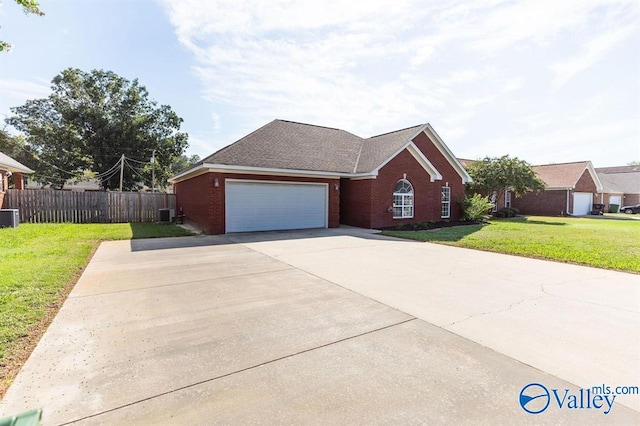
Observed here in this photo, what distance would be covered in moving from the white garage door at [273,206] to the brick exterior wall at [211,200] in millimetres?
242

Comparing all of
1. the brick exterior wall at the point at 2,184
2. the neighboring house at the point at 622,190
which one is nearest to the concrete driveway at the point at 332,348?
the brick exterior wall at the point at 2,184

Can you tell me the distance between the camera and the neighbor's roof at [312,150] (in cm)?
1365

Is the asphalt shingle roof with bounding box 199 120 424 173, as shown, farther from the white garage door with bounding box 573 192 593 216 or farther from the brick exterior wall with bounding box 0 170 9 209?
the white garage door with bounding box 573 192 593 216

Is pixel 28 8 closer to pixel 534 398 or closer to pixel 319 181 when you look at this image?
pixel 534 398

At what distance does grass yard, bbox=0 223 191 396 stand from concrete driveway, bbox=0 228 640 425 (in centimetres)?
20

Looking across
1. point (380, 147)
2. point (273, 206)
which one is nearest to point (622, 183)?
point (380, 147)

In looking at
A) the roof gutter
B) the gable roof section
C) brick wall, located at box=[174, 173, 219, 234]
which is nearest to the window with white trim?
the roof gutter

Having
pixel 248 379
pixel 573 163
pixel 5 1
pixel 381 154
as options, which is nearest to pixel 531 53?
pixel 381 154

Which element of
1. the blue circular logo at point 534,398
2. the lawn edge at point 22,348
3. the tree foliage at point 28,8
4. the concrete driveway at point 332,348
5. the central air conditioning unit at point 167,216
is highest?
the tree foliage at point 28,8

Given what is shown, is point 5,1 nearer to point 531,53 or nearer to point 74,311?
point 74,311

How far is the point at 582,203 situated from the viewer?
30.0 meters

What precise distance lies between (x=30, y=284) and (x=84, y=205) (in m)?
15.3

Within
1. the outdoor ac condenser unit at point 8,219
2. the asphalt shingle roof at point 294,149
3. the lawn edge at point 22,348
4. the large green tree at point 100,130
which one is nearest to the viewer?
the lawn edge at point 22,348

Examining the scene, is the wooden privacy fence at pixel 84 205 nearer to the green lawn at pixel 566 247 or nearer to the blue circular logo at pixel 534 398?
the green lawn at pixel 566 247
